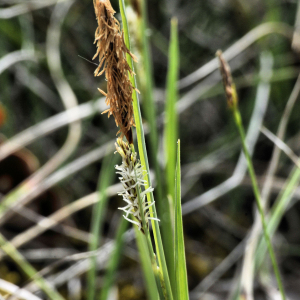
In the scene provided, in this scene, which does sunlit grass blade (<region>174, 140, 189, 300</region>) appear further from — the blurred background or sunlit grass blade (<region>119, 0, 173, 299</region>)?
the blurred background

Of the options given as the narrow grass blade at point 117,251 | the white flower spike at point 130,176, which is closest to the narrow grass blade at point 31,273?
the narrow grass blade at point 117,251

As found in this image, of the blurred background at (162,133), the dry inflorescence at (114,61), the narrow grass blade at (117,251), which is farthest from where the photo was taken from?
the blurred background at (162,133)

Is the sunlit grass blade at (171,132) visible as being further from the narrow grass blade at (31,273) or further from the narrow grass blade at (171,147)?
the narrow grass blade at (31,273)

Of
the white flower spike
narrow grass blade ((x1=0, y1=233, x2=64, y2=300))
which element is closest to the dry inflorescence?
the white flower spike

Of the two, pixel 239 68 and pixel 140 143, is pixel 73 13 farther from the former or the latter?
pixel 140 143

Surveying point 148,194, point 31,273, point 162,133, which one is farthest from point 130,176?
point 162,133
